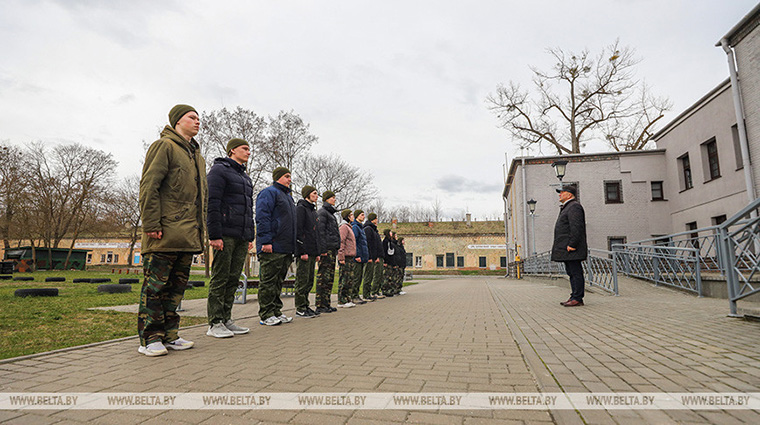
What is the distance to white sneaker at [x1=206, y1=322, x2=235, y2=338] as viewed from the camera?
15.2ft

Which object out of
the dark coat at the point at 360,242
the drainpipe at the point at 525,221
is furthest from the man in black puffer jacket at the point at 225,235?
the drainpipe at the point at 525,221

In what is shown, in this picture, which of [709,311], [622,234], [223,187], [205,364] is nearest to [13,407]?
[205,364]

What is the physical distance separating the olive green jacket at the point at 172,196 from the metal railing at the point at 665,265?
10.5 m

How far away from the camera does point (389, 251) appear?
12.3 meters

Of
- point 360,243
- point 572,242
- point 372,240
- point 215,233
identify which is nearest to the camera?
point 215,233

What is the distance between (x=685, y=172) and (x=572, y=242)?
20.6 metres

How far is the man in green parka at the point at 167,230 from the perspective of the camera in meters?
3.77

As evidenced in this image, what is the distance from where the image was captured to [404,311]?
7.68 meters

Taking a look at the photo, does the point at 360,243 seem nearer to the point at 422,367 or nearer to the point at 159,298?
the point at 159,298

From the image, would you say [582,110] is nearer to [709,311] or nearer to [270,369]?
[709,311]

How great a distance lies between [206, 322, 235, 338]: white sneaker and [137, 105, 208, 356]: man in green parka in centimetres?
60

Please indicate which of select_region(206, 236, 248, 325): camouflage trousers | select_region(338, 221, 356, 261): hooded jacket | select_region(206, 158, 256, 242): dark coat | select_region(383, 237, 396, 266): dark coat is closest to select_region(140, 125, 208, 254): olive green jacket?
select_region(206, 158, 256, 242): dark coat

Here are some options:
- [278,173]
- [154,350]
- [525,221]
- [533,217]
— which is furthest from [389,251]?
[525,221]

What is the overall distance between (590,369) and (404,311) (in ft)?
15.6
